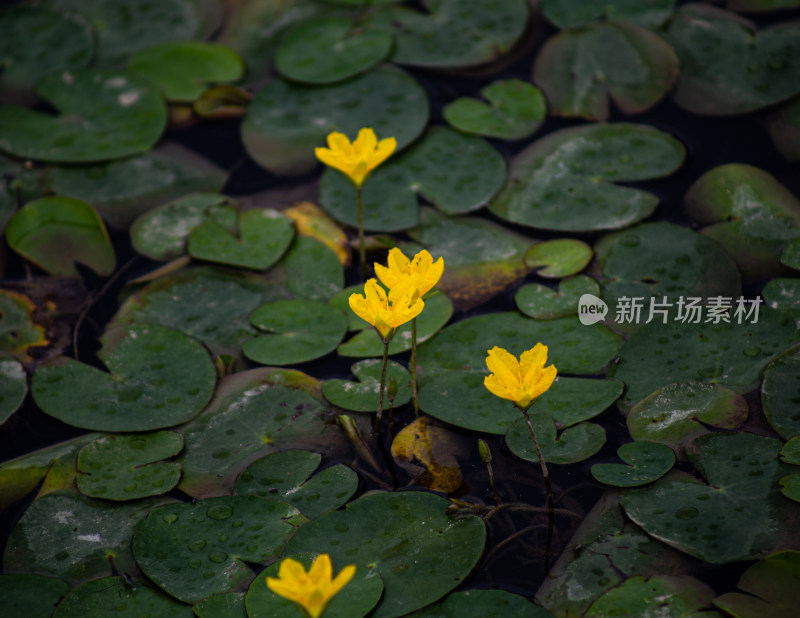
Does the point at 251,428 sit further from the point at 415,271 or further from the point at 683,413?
the point at 683,413

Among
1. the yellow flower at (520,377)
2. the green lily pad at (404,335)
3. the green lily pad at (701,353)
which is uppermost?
the yellow flower at (520,377)

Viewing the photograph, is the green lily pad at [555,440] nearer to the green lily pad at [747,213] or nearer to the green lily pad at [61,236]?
the green lily pad at [747,213]

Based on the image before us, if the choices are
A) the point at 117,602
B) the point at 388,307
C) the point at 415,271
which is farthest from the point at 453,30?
the point at 117,602

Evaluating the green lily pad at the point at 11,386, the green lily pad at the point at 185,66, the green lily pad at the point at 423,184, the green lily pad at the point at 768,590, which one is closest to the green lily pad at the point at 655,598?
the green lily pad at the point at 768,590

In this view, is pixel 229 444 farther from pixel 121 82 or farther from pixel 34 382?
pixel 121 82

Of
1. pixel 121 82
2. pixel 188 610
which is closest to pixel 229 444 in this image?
pixel 188 610

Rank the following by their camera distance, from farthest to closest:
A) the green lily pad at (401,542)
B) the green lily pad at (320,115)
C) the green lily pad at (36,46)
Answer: the green lily pad at (36,46)
the green lily pad at (320,115)
the green lily pad at (401,542)
